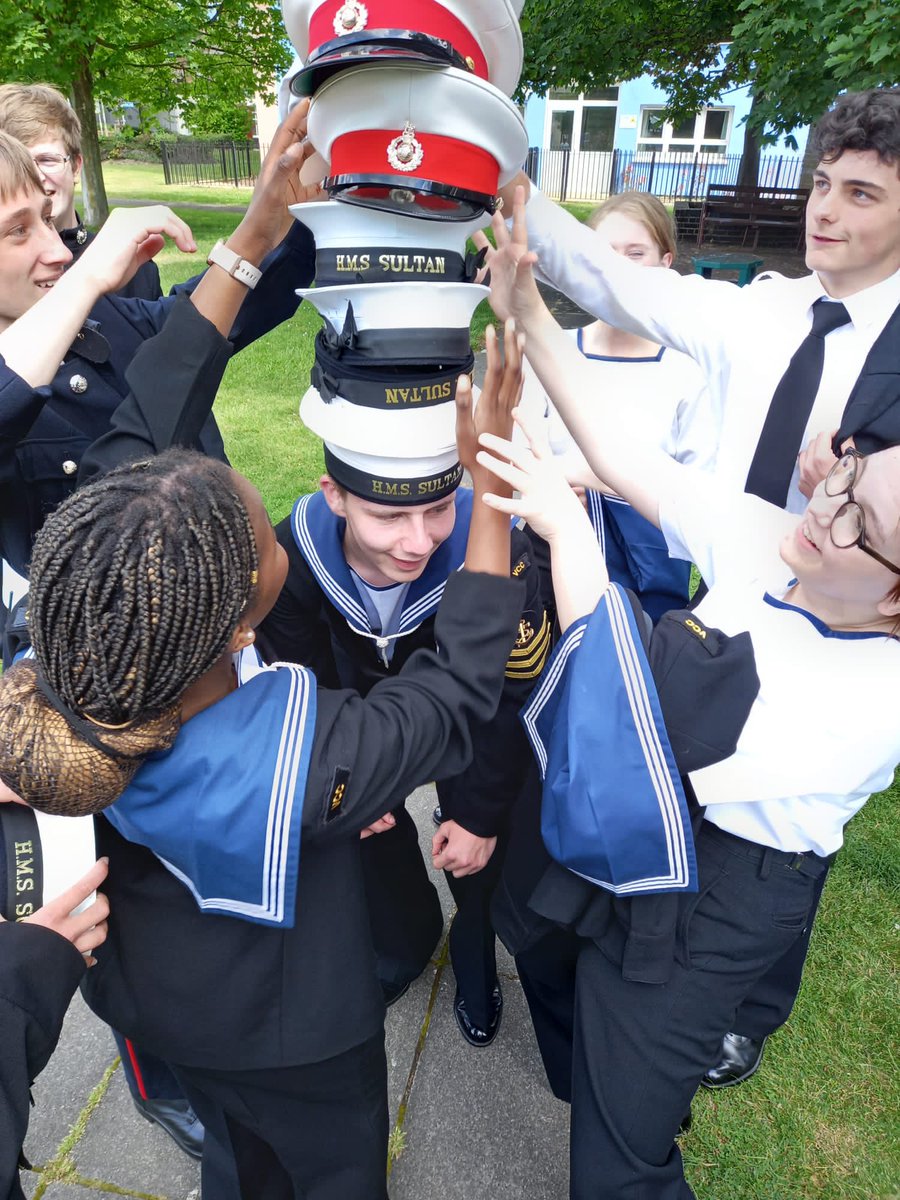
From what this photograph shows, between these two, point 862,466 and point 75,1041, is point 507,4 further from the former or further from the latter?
point 75,1041

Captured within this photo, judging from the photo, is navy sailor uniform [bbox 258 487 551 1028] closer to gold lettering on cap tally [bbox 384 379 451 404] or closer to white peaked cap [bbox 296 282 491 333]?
gold lettering on cap tally [bbox 384 379 451 404]

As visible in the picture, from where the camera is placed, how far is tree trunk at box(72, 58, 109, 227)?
49.1 feet

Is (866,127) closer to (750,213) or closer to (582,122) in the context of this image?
(750,213)

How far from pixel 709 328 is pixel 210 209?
22379 mm

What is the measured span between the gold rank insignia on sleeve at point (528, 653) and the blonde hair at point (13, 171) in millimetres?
1520

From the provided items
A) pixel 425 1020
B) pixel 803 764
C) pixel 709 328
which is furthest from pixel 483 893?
pixel 709 328

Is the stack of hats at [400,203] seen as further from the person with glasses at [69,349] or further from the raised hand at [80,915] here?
the raised hand at [80,915]

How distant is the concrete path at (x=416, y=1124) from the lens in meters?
2.21

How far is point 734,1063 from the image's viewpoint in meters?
2.50

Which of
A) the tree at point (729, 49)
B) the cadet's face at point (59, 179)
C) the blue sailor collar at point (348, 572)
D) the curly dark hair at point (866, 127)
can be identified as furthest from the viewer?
the tree at point (729, 49)

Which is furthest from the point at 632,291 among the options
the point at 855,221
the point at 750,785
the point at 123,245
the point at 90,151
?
the point at 90,151

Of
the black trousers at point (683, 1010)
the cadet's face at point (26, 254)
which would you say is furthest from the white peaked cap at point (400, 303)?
the black trousers at point (683, 1010)

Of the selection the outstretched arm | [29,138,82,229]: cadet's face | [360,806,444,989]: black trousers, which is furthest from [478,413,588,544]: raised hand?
[29,138,82,229]: cadet's face

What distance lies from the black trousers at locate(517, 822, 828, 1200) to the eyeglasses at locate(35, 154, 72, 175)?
3.43 meters
